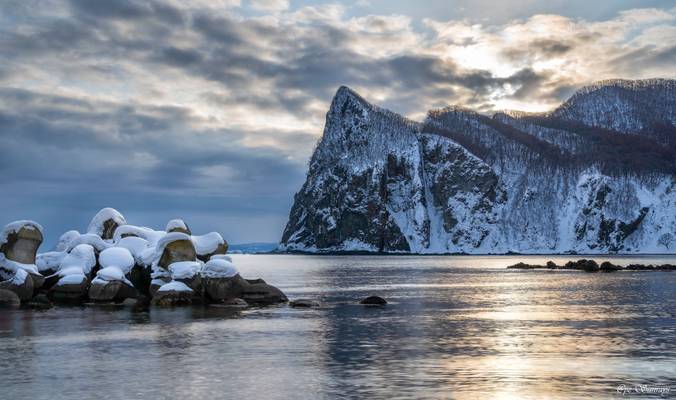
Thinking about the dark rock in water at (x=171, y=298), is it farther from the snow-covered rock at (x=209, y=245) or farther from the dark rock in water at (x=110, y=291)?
the snow-covered rock at (x=209, y=245)

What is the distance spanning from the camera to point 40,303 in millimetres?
47969

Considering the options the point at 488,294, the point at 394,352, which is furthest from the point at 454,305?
the point at 394,352

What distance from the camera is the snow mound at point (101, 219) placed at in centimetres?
6147

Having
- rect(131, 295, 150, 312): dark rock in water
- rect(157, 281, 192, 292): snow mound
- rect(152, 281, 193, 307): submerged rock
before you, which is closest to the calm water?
rect(131, 295, 150, 312): dark rock in water

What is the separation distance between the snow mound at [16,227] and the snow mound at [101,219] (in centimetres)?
810

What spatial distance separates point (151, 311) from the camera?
43938 millimetres

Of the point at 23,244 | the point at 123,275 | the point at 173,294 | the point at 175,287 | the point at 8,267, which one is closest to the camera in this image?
the point at 173,294

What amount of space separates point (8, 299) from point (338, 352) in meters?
31.0

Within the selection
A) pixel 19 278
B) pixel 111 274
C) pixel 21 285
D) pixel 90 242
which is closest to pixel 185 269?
pixel 111 274

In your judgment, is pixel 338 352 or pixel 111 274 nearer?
pixel 338 352

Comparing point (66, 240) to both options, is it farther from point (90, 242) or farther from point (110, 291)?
point (110, 291)

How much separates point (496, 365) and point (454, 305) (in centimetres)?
→ 2655

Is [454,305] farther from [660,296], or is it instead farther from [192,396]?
[192,396]

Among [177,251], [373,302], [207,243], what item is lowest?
[373,302]
